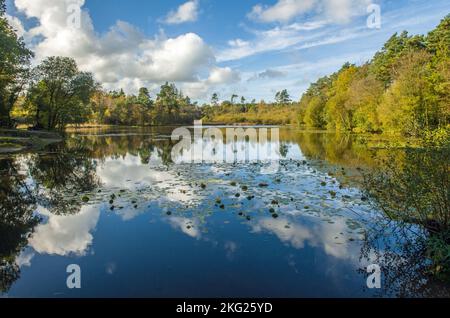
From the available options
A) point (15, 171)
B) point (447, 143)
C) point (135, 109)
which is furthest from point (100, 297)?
point (135, 109)

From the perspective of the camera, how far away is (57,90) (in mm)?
40781

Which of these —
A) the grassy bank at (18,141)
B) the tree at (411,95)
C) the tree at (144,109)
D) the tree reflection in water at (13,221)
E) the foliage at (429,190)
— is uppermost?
the tree at (144,109)

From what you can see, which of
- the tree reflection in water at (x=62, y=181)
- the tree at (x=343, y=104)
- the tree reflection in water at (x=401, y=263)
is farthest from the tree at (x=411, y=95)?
the tree reflection in water at (x=62, y=181)

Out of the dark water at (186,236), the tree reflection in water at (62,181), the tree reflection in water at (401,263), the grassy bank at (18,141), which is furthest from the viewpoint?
the grassy bank at (18,141)

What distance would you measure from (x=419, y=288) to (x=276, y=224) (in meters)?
3.32

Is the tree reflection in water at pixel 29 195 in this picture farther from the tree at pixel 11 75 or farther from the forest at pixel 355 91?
the tree at pixel 11 75

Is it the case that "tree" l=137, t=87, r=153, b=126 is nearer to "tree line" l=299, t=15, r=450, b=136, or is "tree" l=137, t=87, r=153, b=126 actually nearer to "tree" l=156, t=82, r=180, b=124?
"tree" l=156, t=82, r=180, b=124

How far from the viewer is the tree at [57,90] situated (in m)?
38.9

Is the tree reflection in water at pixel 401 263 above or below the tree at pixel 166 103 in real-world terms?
below

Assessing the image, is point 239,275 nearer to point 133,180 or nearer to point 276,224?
point 276,224

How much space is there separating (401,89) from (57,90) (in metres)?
42.1

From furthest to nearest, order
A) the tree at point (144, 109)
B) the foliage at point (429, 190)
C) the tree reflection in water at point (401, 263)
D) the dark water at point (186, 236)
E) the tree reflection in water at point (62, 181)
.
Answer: the tree at point (144, 109)
the tree reflection in water at point (62, 181)
the foliage at point (429, 190)
the dark water at point (186, 236)
the tree reflection in water at point (401, 263)

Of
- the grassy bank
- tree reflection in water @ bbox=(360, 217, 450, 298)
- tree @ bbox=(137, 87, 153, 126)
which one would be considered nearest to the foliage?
tree reflection in water @ bbox=(360, 217, 450, 298)

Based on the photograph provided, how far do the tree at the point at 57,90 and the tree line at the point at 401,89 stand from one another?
38.0m
